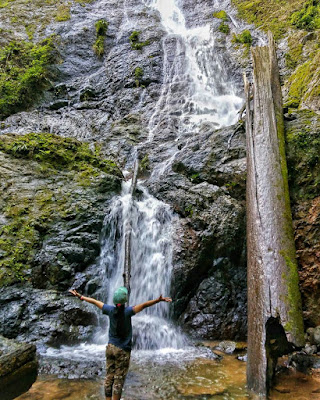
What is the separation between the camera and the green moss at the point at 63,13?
72.8 feet

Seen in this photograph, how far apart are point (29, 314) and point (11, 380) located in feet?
8.96

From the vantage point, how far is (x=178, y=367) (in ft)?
17.1

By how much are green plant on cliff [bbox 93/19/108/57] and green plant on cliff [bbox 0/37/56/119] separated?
271cm

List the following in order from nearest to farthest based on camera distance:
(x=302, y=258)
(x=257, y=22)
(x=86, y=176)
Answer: (x=302, y=258)
(x=86, y=176)
(x=257, y=22)

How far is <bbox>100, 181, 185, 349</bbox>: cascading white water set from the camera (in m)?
6.59

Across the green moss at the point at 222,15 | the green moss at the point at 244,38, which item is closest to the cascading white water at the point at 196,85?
the green moss at the point at 222,15

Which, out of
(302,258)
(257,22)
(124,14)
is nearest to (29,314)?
(302,258)

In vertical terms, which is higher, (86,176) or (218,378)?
(86,176)

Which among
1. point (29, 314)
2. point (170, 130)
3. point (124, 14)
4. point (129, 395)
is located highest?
→ point (124, 14)

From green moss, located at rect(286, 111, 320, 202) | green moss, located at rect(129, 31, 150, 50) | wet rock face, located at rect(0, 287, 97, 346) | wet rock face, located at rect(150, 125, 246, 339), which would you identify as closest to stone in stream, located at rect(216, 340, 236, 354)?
wet rock face, located at rect(150, 125, 246, 339)

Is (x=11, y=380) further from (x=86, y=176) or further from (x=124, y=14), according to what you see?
(x=124, y=14)

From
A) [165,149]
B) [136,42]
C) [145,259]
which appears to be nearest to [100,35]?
[136,42]

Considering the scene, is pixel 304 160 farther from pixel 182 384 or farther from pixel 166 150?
pixel 166 150

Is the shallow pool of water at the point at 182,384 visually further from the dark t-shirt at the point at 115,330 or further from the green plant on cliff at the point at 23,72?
the green plant on cliff at the point at 23,72
